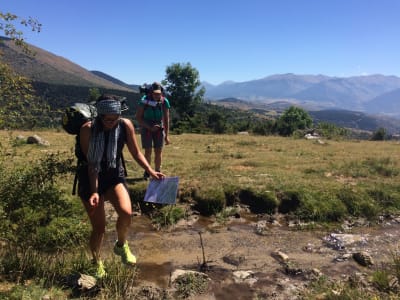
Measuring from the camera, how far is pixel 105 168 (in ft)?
14.5

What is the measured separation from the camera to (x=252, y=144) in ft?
62.1

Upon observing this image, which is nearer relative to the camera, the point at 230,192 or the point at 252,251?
the point at 252,251

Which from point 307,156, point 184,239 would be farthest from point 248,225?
point 307,156

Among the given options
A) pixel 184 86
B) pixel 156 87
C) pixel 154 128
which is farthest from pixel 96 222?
pixel 184 86

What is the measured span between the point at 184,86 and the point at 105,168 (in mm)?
57987

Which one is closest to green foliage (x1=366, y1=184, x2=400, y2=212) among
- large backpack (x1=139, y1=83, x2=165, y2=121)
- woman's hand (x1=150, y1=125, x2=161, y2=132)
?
woman's hand (x1=150, y1=125, x2=161, y2=132)

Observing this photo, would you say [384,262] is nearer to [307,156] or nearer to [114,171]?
[114,171]

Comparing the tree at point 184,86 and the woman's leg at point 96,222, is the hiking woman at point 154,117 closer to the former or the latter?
the woman's leg at point 96,222

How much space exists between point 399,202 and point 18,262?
350 inches

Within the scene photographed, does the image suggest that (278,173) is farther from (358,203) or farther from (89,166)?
(89,166)

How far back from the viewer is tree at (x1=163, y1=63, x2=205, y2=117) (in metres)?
60.7

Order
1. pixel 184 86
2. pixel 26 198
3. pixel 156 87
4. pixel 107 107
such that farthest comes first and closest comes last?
pixel 184 86 < pixel 156 87 < pixel 26 198 < pixel 107 107

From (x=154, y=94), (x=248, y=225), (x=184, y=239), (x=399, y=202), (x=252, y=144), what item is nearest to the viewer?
(x=184, y=239)

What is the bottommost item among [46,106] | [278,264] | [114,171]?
[278,264]
